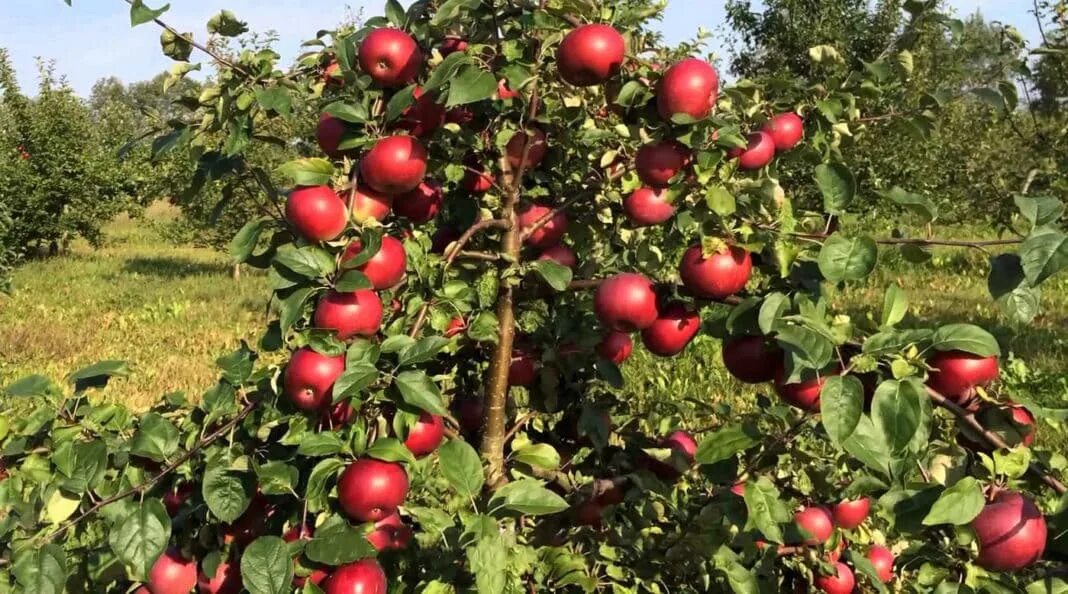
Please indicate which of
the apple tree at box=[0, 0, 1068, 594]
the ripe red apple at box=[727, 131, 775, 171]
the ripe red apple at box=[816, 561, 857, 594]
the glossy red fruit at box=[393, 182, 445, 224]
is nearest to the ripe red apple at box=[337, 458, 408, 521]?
the apple tree at box=[0, 0, 1068, 594]

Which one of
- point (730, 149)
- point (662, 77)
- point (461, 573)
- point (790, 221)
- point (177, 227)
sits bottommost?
point (177, 227)

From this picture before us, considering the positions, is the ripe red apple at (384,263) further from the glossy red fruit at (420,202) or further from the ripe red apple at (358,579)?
the ripe red apple at (358,579)

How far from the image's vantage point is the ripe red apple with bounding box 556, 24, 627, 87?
1326 millimetres

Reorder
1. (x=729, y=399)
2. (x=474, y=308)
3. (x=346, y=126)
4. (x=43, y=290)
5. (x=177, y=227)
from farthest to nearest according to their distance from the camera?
(x=177, y=227), (x=43, y=290), (x=729, y=399), (x=474, y=308), (x=346, y=126)

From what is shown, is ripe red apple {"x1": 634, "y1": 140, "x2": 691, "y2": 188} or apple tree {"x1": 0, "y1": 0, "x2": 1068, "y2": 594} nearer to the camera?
apple tree {"x1": 0, "y1": 0, "x2": 1068, "y2": 594}

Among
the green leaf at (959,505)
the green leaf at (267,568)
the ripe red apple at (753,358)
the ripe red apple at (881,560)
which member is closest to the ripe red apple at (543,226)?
the ripe red apple at (753,358)

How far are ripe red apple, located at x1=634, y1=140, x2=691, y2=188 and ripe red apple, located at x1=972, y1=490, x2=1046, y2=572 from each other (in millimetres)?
658

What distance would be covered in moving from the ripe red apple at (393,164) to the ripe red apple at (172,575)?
72cm

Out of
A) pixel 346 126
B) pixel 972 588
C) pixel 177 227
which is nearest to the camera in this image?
pixel 972 588

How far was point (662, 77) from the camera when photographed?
1.35 meters

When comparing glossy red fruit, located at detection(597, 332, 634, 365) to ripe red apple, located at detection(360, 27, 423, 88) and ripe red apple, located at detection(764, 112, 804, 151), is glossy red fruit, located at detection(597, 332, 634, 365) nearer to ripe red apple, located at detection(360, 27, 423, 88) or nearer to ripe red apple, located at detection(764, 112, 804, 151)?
ripe red apple, located at detection(764, 112, 804, 151)

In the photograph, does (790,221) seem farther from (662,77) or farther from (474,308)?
(474,308)

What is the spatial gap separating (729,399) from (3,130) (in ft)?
48.0

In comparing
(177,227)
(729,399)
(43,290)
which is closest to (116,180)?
(177,227)
